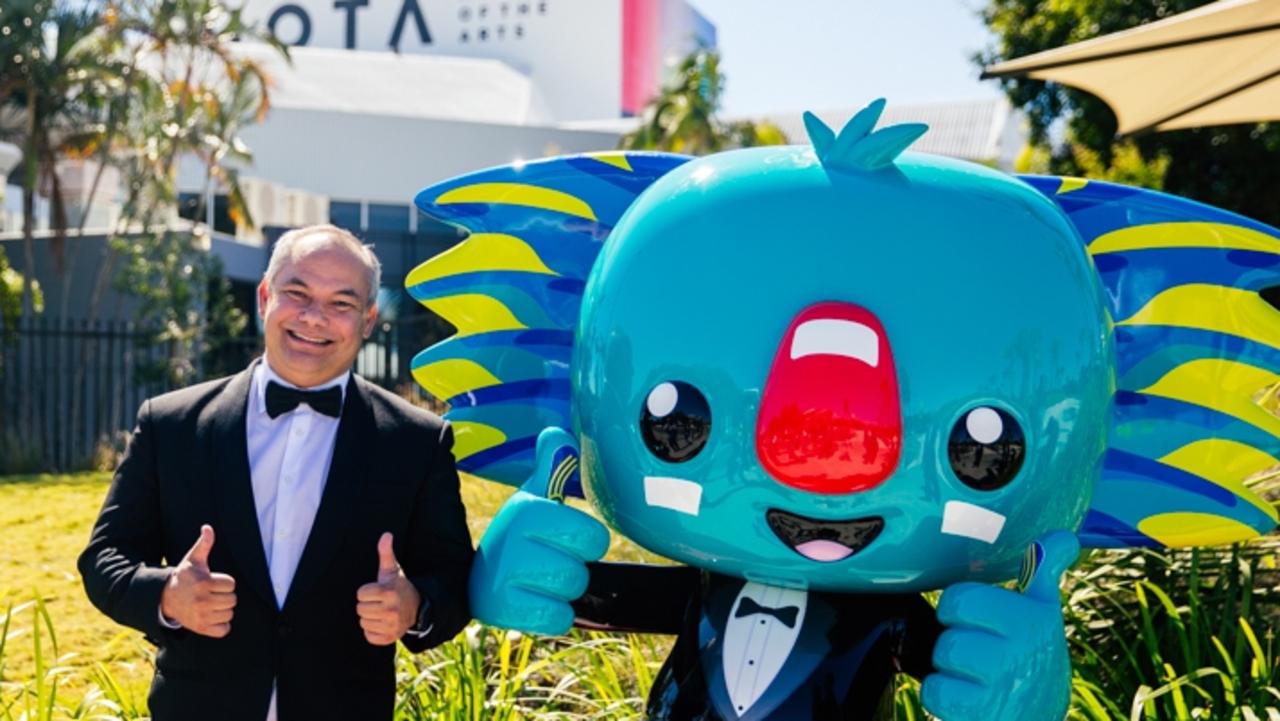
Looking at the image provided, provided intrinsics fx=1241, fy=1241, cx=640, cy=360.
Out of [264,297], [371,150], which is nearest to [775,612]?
[264,297]

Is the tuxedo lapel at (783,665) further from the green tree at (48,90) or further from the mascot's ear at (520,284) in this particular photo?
the green tree at (48,90)

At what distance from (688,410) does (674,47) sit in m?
59.7

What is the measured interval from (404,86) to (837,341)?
34448 mm

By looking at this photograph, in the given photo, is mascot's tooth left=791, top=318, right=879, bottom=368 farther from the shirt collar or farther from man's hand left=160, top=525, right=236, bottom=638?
man's hand left=160, top=525, right=236, bottom=638

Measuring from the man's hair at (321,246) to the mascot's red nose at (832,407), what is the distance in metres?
0.89

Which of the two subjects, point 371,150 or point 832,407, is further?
point 371,150

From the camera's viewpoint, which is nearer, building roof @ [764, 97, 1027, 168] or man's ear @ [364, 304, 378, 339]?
man's ear @ [364, 304, 378, 339]

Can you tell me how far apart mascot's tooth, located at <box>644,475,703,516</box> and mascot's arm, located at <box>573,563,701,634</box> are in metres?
0.37

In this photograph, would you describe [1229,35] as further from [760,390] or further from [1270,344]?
[760,390]

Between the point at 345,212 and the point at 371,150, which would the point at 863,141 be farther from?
the point at 371,150

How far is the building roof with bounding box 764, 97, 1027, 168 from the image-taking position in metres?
40.2

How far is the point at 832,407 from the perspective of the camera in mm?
2131

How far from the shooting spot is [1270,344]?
2.63 metres

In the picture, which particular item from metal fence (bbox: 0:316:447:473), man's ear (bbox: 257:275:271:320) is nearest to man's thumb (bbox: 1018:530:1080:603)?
man's ear (bbox: 257:275:271:320)
